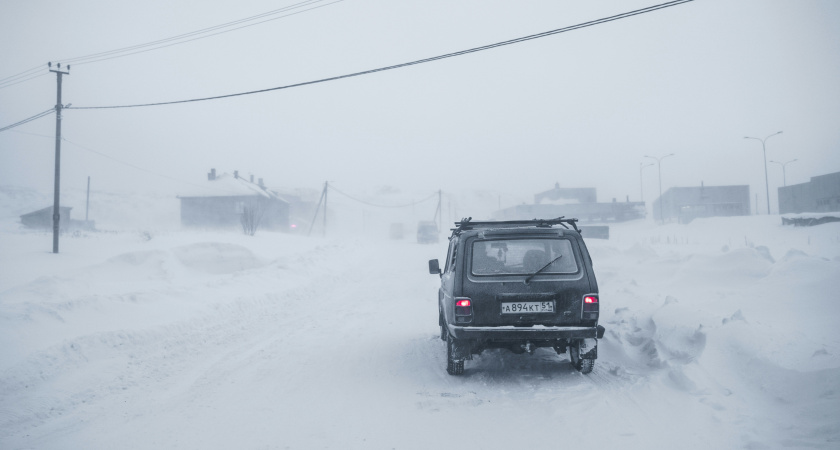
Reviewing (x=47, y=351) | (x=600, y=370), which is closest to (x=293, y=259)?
(x=47, y=351)

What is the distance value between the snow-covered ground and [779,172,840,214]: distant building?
56.7 metres

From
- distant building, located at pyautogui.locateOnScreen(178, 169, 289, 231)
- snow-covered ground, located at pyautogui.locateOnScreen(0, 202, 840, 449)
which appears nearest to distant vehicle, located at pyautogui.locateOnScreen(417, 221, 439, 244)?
distant building, located at pyautogui.locateOnScreen(178, 169, 289, 231)

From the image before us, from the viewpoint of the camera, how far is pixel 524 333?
5141 millimetres

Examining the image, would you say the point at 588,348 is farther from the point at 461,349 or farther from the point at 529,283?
the point at 461,349

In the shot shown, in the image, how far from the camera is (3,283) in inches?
568

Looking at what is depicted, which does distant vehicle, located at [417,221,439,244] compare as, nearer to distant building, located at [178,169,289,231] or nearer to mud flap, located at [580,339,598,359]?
distant building, located at [178,169,289,231]

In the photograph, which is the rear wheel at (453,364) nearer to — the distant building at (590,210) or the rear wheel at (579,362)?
the rear wheel at (579,362)

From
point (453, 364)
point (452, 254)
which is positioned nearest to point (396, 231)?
point (452, 254)

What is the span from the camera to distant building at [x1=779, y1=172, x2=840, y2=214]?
52438 mm

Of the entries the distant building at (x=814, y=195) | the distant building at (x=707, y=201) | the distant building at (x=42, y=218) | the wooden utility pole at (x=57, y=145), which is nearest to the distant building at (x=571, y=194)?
the distant building at (x=707, y=201)

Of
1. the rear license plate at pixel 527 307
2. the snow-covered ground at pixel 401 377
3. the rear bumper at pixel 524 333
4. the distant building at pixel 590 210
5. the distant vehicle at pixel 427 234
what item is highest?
the distant building at pixel 590 210

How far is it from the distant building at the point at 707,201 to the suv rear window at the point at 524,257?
80023 mm

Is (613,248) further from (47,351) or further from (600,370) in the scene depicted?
(47,351)

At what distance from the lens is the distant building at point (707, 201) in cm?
7562
